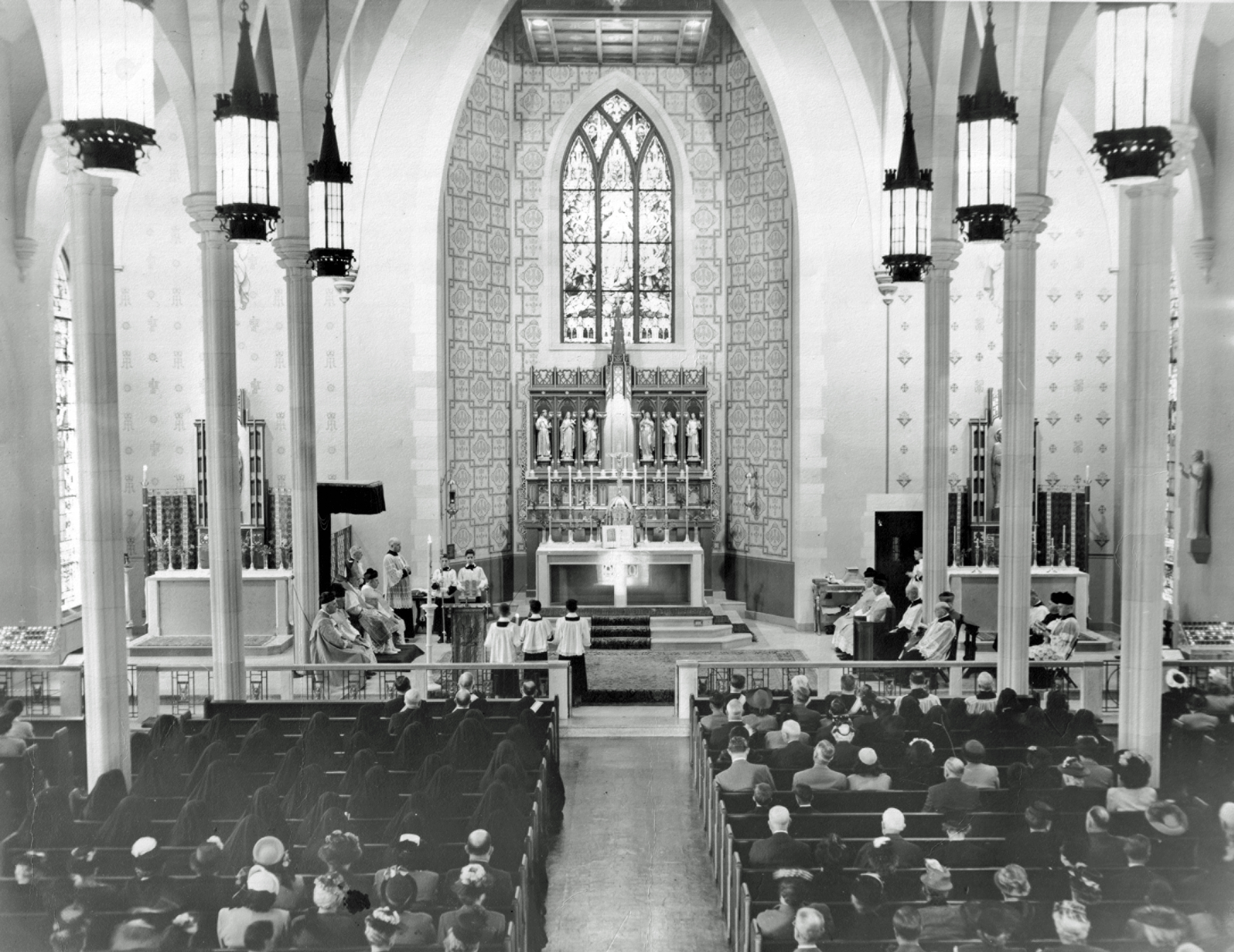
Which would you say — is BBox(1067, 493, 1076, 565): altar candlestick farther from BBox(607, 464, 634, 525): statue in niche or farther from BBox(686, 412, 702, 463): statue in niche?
BBox(607, 464, 634, 525): statue in niche

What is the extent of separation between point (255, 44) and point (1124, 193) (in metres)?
9.00

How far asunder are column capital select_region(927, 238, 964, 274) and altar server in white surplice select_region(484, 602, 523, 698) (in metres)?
7.83

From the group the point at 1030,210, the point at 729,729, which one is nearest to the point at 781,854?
the point at 729,729

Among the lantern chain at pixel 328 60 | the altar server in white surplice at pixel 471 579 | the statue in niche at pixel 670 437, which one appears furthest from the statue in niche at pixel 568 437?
the lantern chain at pixel 328 60

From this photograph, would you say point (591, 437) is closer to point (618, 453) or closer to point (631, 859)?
point (618, 453)

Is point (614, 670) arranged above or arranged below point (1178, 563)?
below

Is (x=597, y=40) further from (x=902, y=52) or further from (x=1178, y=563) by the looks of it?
(x=1178, y=563)

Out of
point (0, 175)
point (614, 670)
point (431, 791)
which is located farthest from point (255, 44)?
point (614, 670)

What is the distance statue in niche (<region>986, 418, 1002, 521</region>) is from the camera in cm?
2134

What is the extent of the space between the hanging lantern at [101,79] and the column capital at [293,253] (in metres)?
7.65

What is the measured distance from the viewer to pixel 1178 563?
1834 cm

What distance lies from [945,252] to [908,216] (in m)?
2.33

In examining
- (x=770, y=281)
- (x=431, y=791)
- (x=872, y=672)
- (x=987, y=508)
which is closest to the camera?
(x=431, y=791)

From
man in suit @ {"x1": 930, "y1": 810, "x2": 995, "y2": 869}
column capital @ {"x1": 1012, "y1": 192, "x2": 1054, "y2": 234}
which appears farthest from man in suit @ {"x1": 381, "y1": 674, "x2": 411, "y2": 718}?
column capital @ {"x1": 1012, "y1": 192, "x2": 1054, "y2": 234}
